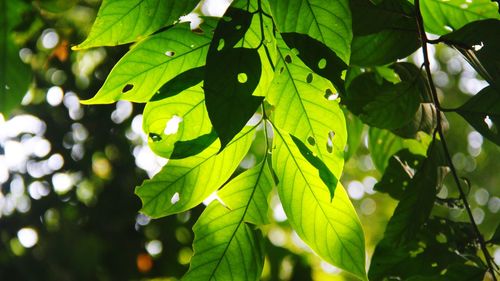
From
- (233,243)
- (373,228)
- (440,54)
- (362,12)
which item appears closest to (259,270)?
(233,243)

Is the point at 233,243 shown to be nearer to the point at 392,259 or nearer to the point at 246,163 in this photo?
the point at 392,259

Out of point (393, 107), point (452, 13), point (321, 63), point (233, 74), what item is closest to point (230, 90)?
point (233, 74)

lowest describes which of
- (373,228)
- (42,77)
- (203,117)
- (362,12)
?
(373,228)

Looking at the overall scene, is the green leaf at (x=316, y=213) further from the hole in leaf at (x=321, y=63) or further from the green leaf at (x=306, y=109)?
the hole in leaf at (x=321, y=63)

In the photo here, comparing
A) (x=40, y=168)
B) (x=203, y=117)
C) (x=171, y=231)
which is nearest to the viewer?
(x=203, y=117)

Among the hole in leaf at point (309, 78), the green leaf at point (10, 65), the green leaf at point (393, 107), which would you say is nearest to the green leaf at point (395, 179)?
the green leaf at point (393, 107)

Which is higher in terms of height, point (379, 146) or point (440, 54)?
point (379, 146)

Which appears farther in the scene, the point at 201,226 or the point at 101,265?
the point at 101,265

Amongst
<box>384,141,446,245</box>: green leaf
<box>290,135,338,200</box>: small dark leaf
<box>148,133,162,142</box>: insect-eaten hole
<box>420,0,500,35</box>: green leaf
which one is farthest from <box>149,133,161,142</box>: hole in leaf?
<box>420,0,500,35</box>: green leaf
